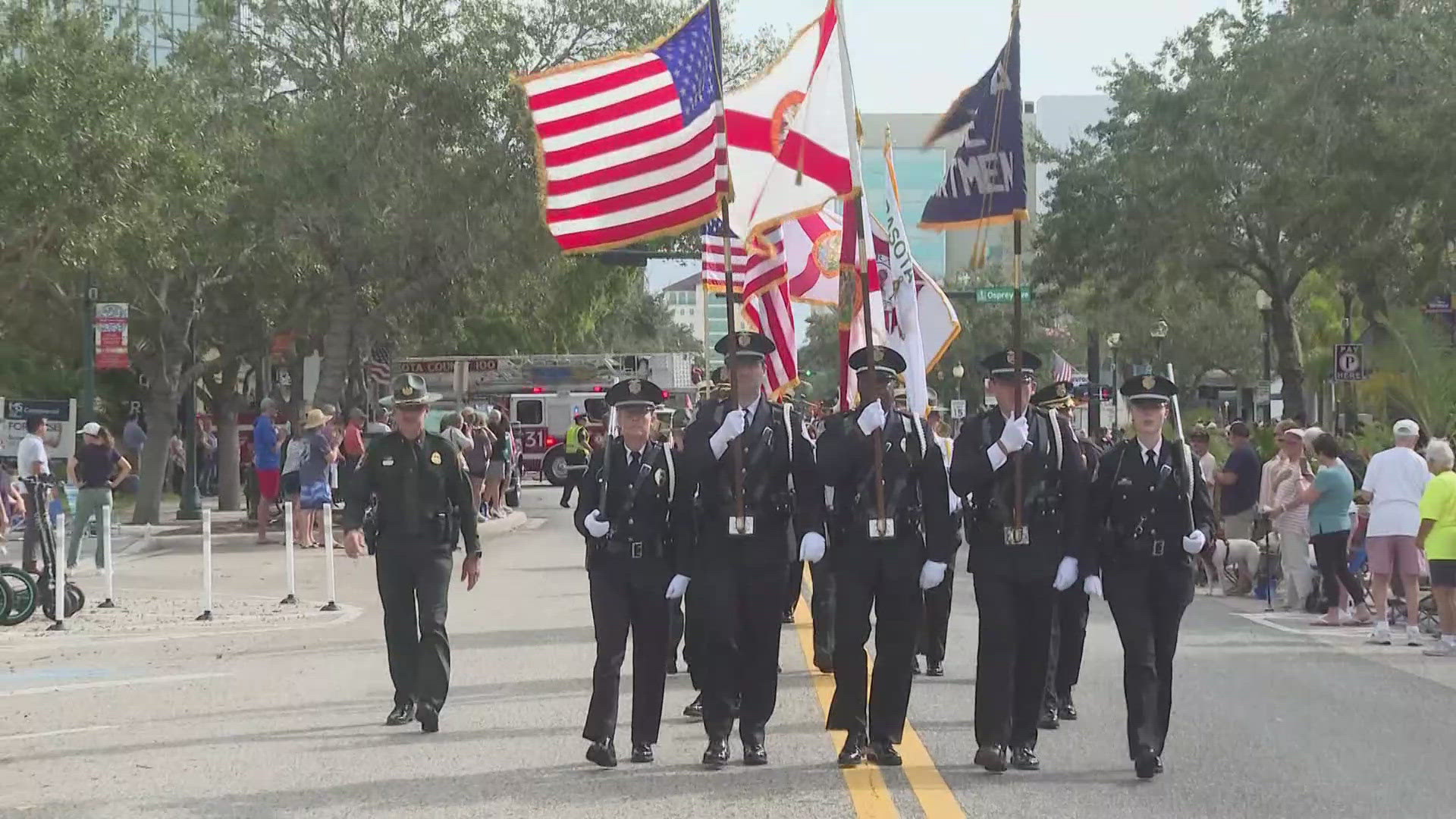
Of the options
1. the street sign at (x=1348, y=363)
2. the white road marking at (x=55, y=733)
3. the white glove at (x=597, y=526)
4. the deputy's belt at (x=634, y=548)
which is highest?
the street sign at (x=1348, y=363)

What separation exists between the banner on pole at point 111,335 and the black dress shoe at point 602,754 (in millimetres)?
17147

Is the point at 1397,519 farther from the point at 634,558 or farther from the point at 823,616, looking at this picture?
the point at 634,558

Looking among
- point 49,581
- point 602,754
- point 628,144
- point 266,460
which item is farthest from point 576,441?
point 602,754

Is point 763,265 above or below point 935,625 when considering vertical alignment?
above

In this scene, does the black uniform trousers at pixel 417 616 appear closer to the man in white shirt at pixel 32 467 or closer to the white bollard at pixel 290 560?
the white bollard at pixel 290 560

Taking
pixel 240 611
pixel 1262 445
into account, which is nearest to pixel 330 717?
pixel 240 611

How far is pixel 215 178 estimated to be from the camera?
25.6m

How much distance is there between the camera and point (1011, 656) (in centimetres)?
879

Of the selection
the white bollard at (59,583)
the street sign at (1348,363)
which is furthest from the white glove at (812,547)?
the street sign at (1348,363)

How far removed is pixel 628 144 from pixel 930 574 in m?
3.84

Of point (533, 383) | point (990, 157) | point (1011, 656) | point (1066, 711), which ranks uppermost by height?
point (990, 157)

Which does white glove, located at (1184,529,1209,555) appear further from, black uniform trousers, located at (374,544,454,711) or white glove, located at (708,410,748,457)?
black uniform trousers, located at (374,544,454,711)

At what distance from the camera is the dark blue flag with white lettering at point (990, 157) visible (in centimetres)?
1029

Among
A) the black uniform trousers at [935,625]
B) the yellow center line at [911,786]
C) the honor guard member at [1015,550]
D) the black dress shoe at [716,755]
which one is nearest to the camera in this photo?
the yellow center line at [911,786]
